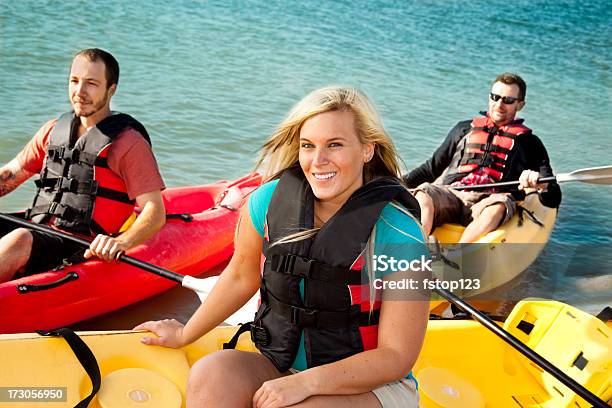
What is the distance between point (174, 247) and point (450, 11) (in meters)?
12.1

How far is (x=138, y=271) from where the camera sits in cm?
377

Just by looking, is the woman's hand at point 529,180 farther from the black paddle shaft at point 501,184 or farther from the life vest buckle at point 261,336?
the life vest buckle at point 261,336

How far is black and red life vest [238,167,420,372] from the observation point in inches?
78.5

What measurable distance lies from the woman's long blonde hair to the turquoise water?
10.3 ft

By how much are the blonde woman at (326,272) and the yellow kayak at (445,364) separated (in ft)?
1.28

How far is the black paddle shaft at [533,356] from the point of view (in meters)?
2.42

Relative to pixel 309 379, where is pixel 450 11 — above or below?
above

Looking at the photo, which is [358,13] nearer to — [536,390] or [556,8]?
[556,8]

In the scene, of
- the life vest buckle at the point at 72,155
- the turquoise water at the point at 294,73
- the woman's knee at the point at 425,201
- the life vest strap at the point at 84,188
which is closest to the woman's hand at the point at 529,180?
the woman's knee at the point at 425,201

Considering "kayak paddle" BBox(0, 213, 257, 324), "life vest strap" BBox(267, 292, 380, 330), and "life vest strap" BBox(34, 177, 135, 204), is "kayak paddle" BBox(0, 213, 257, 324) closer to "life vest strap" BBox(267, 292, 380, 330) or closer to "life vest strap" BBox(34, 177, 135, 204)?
"life vest strap" BBox(34, 177, 135, 204)

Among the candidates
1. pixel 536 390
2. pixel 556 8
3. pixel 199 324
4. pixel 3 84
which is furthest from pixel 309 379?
pixel 556 8

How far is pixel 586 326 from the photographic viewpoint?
281 cm

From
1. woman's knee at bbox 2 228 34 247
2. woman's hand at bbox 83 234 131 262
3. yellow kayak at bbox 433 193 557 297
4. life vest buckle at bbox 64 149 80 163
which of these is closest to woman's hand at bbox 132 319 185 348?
woman's hand at bbox 83 234 131 262

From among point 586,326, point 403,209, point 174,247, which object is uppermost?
point 403,209
